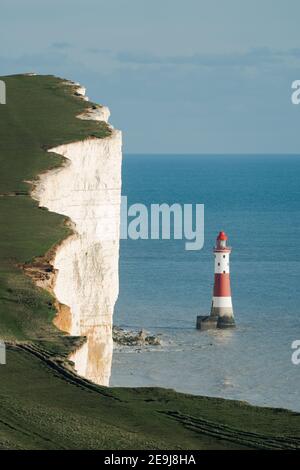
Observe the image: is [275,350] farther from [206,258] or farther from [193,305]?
[206,258]

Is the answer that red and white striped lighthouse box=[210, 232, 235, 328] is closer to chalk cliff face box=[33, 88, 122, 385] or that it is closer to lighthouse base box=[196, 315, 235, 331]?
lighthouse base box=[196, 315, 235, 331]

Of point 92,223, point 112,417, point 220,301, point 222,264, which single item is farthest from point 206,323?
point 112,417

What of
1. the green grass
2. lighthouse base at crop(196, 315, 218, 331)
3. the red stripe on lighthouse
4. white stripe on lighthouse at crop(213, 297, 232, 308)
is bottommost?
the green grass

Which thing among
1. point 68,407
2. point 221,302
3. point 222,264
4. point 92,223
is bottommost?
point 68,407

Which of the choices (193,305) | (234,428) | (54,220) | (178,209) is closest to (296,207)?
(178,209)

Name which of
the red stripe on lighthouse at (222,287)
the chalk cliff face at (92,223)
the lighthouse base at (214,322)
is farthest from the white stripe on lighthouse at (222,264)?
the chalk cliff face at (92,223)

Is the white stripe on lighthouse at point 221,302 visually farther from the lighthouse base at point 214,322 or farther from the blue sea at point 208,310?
the blue sea at point 208,310

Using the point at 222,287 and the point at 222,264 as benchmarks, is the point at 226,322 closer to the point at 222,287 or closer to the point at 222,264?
the point at 222,287

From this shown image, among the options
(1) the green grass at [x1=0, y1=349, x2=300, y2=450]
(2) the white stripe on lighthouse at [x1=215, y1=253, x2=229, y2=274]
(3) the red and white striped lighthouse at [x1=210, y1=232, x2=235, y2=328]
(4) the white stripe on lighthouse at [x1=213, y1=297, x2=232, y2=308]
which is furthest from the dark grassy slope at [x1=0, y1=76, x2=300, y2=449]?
(2) the white stripe on lighthouse at [x1=215, y1=253, x2=229, y2=274]
